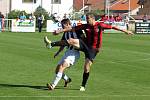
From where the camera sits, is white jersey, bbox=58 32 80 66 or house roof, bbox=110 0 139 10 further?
house roof, bbox=110 0 139 10

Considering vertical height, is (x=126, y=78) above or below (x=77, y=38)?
below

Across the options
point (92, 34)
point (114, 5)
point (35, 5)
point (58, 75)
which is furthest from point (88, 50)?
point (114, 5)

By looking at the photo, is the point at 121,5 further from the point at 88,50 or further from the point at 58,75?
the point at 58,75

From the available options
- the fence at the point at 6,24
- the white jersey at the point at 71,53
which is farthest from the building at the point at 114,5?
the white jersey at the point at 71,53

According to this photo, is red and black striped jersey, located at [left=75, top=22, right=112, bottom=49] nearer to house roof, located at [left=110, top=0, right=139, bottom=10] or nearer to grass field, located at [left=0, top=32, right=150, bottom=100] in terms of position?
grass field, located at [left=0, top=32, right=150, bottom=100]

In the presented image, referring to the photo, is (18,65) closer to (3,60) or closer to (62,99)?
(3,60)

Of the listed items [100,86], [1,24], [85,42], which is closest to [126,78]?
[100,86]

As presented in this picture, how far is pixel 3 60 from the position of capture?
68.8 ft

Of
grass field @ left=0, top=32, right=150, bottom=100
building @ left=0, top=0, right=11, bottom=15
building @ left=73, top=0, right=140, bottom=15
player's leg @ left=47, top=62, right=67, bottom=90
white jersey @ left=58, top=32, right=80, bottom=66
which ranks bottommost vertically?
grass field @ left=0, top=32, right=150, bottom=100

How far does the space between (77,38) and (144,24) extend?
134 feet

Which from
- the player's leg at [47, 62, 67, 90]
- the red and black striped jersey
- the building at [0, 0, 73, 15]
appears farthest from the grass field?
the building at [0, 0, 73, 15]

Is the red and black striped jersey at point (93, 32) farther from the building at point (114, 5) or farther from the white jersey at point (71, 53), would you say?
the building at point (114, 5)

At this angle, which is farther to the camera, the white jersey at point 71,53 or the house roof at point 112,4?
the house roof at point 112,4

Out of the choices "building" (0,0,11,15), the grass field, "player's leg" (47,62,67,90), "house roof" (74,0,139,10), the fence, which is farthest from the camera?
"house roof" (74,0,139,10)
